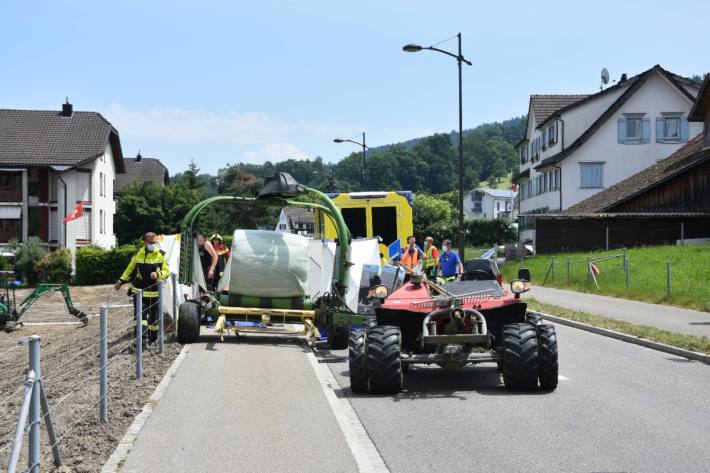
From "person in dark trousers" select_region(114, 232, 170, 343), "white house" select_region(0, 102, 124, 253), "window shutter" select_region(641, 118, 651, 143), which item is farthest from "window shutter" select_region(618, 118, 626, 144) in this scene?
"person in dark trousers" select_region(114, 232, 170, 343)

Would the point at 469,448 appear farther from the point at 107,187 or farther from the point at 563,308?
the point at 107,187

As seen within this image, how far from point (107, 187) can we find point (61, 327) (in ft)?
126

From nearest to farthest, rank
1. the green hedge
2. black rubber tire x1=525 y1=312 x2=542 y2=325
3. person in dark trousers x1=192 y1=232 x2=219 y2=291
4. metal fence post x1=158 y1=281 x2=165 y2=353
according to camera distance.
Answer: black rubber tire x1=525 y1=312 x2=542 y2=325
metal fence post x1=158 y1=281 x2=165 y2=353
person in dark trousers x1=192 y1=232 x2=219 y2=291
the green hedge

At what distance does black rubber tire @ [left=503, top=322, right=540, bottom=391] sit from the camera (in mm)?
9805

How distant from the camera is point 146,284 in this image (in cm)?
1504

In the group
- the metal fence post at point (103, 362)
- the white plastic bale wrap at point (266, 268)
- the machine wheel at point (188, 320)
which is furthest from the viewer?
the white plastic bale wrap at point (266, 268)

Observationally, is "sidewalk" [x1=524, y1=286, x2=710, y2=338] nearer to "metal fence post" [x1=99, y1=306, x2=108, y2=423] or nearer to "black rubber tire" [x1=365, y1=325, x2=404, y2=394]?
"black rubber tire" [x1=365, y1=325, x2=404, y2=394]

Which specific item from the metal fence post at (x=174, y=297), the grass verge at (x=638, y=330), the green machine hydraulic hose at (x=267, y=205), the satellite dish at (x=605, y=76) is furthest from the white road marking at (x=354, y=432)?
the satellite dish at (x=605, y=76)

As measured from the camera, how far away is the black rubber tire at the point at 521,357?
9.80 metres

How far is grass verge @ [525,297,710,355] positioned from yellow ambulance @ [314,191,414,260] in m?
3.80

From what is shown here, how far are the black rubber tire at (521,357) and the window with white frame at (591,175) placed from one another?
158 feet

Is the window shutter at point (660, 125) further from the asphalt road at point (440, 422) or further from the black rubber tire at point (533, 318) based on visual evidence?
the black rubber tire at point (533, 318)

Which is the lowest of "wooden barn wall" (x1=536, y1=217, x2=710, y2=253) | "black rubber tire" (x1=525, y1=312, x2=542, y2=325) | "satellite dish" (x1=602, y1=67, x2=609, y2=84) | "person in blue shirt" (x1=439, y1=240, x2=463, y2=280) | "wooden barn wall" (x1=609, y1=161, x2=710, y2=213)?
"black rubber tire" (x1=525, y1=312, x2=542, y2=325)

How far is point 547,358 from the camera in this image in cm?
989
